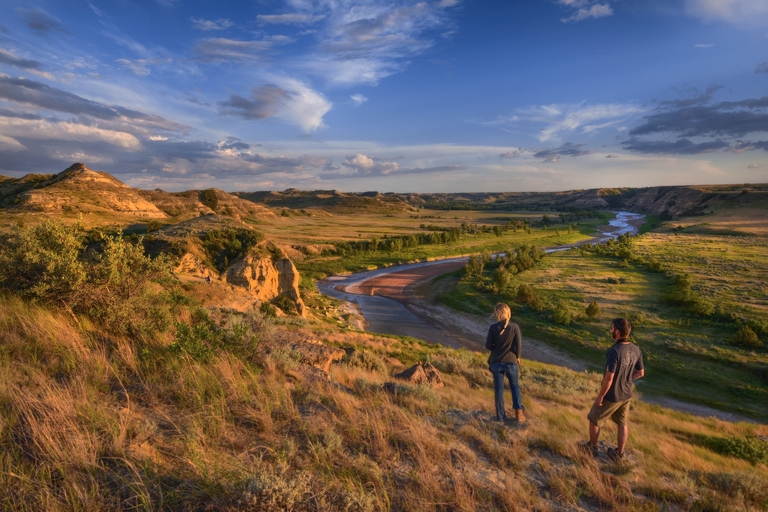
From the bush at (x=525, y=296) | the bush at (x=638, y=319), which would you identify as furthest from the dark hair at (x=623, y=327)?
the bush at (x=525, y=296)

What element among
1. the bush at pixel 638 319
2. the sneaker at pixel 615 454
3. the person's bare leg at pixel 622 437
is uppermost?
the person's bare leg at pixel 622 437

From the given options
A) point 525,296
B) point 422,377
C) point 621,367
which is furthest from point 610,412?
point 525,296

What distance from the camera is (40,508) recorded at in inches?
120

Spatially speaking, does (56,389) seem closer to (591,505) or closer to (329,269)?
(591,505)

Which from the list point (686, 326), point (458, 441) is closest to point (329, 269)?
point (686, 326)

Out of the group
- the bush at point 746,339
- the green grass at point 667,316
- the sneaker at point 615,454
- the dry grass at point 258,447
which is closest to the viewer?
the dry grass at point 258,447

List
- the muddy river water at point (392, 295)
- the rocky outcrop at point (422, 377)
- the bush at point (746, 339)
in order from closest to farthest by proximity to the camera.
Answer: the rocky outcrop at point (422, 377)
the bush at point (746, 339)
the muddy river water at point (392, 295)

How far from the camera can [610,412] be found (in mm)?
6137

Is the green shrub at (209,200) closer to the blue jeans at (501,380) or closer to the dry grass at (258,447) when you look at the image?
the dry grass at (258,447)

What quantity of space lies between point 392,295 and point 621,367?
37005 mm

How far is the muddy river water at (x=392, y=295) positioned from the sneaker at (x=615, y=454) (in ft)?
72.5

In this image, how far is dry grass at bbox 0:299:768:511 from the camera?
3527mm

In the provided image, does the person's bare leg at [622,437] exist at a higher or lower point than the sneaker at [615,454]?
higher

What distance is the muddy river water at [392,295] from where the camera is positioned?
31234 mm
